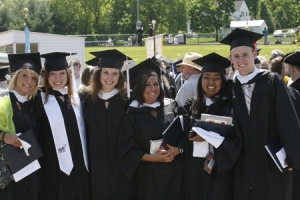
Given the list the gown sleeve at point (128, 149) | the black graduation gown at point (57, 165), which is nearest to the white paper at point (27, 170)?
the black graduation gown at point (57, 165)

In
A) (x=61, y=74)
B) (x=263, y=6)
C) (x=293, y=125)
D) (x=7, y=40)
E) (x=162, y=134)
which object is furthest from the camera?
(x=263, y=6)

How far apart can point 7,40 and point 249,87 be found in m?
16.8

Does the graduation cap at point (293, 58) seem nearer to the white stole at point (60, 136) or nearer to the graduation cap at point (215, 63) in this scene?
the graduation cap at point (215, 63)

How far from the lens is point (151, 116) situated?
4.78 metres

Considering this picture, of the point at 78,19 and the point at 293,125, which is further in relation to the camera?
the point at 78,19

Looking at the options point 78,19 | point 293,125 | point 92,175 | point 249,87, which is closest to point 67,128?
point 92,175

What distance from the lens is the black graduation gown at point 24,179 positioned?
457 centimetres

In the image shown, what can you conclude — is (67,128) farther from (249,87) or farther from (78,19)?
(78,19)

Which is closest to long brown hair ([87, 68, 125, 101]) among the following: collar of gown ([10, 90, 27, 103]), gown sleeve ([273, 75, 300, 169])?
collar of gown ([10, 90, 27, 103])

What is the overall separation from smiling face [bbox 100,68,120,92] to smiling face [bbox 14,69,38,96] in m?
0.73

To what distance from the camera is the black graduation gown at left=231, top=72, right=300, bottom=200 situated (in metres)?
4.20

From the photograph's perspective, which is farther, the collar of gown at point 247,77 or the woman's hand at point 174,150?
the woman's hand at point 174,150

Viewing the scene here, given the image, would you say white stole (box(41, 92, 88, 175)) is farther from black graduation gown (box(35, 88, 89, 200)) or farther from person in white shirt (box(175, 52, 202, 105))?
person in white shirt (box(175, 52, 202, 105))

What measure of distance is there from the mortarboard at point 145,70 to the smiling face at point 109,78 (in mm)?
197
